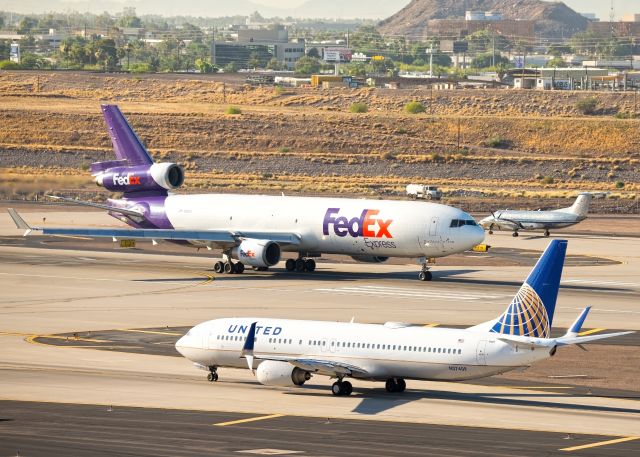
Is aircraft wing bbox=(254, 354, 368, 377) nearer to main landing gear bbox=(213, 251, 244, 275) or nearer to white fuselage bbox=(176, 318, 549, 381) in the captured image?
white fuselage bbox=(176, 318, 549, 381)

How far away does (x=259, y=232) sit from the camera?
3671 inches

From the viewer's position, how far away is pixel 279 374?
172ft

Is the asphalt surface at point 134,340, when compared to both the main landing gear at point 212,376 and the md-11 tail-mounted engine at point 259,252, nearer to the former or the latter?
the main landing gear at point 212,376

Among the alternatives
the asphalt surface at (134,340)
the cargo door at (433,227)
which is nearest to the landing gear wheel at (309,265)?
the cargo door at (433,227)

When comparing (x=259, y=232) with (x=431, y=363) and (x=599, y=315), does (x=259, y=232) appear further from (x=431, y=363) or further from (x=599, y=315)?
(x=431, y=363)

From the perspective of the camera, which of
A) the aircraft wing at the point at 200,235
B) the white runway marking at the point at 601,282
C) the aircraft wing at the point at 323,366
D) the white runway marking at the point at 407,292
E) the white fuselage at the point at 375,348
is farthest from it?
the aircraft wing at the point at 200,235

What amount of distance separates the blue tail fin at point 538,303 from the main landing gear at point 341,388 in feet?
21.0

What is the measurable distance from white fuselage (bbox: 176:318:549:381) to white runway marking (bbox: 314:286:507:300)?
95.7ft

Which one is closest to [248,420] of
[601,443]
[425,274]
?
[601,443]

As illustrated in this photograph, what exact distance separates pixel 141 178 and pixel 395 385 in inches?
1929

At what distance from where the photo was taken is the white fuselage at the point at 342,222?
287 ft

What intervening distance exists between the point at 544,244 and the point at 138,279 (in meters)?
38.0

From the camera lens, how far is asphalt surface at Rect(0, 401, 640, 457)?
142 ft

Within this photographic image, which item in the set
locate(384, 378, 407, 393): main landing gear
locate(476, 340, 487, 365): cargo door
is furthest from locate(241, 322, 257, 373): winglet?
locate(476, 340, 487, 365): cargo door
